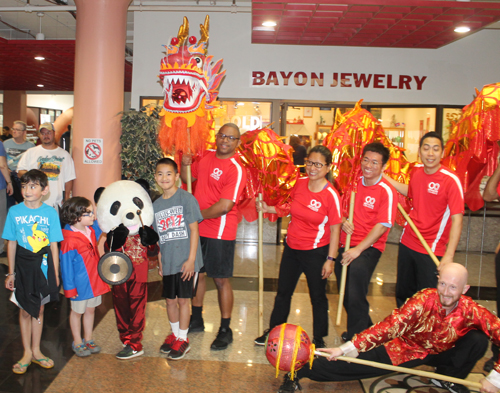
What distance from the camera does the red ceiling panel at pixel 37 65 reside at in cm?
952

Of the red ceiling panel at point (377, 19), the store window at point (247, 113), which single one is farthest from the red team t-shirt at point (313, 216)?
the store window at point (247, 113)

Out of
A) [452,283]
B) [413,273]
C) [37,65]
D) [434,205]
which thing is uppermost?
[37,65]

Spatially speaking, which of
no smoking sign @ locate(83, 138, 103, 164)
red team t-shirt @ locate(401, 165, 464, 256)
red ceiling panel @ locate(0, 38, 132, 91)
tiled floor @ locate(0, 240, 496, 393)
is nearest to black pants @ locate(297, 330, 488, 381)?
tiled floor @ locate(0, 240, 496, 393)

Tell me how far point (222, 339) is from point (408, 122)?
18.6 ft

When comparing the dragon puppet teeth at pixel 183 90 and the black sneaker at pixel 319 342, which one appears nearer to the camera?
the black sneaker at pixel 319 342

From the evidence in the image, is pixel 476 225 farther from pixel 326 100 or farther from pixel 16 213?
pixel 16 213

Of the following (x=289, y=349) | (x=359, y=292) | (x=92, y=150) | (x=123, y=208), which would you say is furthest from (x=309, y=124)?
(x=289, y=349)

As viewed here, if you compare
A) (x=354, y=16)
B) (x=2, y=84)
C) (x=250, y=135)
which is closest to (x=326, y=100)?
(x=354, y=16)

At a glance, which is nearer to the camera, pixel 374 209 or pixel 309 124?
pixel 374 209

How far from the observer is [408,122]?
777 centimetres

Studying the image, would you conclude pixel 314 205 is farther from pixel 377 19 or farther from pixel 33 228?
pixel 377 19

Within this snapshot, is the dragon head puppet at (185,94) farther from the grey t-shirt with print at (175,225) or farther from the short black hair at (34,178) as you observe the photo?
the short black hair at (34,178)

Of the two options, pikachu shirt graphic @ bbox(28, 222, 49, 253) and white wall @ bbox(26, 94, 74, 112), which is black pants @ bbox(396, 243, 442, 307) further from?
white wall @ bbox(26, 94, 74, 112)

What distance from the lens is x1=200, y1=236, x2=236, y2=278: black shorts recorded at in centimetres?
345
